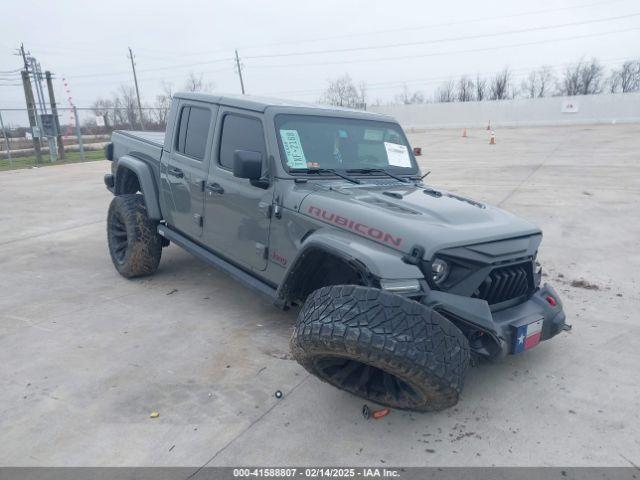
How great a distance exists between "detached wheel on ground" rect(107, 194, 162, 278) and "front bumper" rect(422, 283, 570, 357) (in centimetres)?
341

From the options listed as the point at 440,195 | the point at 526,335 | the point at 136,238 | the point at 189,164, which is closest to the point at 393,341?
the point at 526,335

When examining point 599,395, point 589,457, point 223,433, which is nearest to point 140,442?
point 223,433

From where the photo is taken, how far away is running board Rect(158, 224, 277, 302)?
3768 mm

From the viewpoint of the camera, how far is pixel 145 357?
145 inches

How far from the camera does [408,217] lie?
9.95ft

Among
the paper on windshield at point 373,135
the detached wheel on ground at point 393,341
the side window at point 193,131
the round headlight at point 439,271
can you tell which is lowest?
the detached wheel on ground at point 393,341

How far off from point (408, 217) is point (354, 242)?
37 centimetres

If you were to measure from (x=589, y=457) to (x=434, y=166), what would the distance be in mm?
13330

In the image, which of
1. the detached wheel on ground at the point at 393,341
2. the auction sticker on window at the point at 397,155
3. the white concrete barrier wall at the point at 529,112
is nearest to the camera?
the detached wheel on ground at the point at 393,341

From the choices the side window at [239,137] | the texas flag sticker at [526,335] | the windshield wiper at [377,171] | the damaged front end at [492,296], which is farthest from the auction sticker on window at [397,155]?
the texas flag sticker at [526,335]

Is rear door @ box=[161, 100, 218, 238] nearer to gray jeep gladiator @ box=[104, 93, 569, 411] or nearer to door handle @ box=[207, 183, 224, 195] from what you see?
gray jeep gladiator @ box=[104, 93, 569, 411]

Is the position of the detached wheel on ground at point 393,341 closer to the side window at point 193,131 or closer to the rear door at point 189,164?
the rear door at point 189,164

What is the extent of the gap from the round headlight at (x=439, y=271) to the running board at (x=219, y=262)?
1218 millimetres

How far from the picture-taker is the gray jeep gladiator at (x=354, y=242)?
257 centimetres
